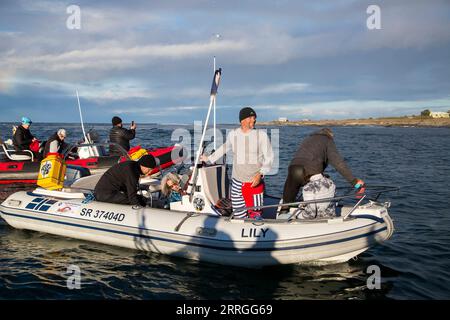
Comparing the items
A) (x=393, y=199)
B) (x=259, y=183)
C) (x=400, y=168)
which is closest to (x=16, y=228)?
(x=259, y=183)

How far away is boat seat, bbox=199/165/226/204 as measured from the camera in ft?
24.3

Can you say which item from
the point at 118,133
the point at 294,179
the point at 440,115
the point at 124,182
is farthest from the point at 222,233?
the point at 440,115

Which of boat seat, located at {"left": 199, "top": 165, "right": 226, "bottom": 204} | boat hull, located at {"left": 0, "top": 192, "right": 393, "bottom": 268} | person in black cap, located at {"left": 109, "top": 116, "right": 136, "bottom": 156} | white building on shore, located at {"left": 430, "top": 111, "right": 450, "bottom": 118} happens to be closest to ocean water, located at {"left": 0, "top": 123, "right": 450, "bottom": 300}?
boat hull, located at {"left": 0, "top": 192, "right": 393, "bottom": 268}

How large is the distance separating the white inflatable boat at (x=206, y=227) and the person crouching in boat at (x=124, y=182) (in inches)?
7.1

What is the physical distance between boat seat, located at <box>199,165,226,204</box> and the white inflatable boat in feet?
0.06

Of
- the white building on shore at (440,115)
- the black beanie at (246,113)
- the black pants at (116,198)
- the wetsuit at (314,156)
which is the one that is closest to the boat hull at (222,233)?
the black pants at (116,198)

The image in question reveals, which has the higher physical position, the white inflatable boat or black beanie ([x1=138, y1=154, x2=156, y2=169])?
black beanie ([x1=138, y1=154, x2=156, y2=169])

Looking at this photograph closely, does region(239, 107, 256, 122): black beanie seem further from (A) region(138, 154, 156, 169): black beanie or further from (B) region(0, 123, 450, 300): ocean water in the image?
(B) region(0, 123, 450, 300): ocean water

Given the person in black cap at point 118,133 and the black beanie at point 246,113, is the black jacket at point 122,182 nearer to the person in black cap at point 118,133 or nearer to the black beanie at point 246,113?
the black beanie at point 246,113

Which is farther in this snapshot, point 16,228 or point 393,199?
point 393,199

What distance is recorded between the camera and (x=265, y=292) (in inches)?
237
